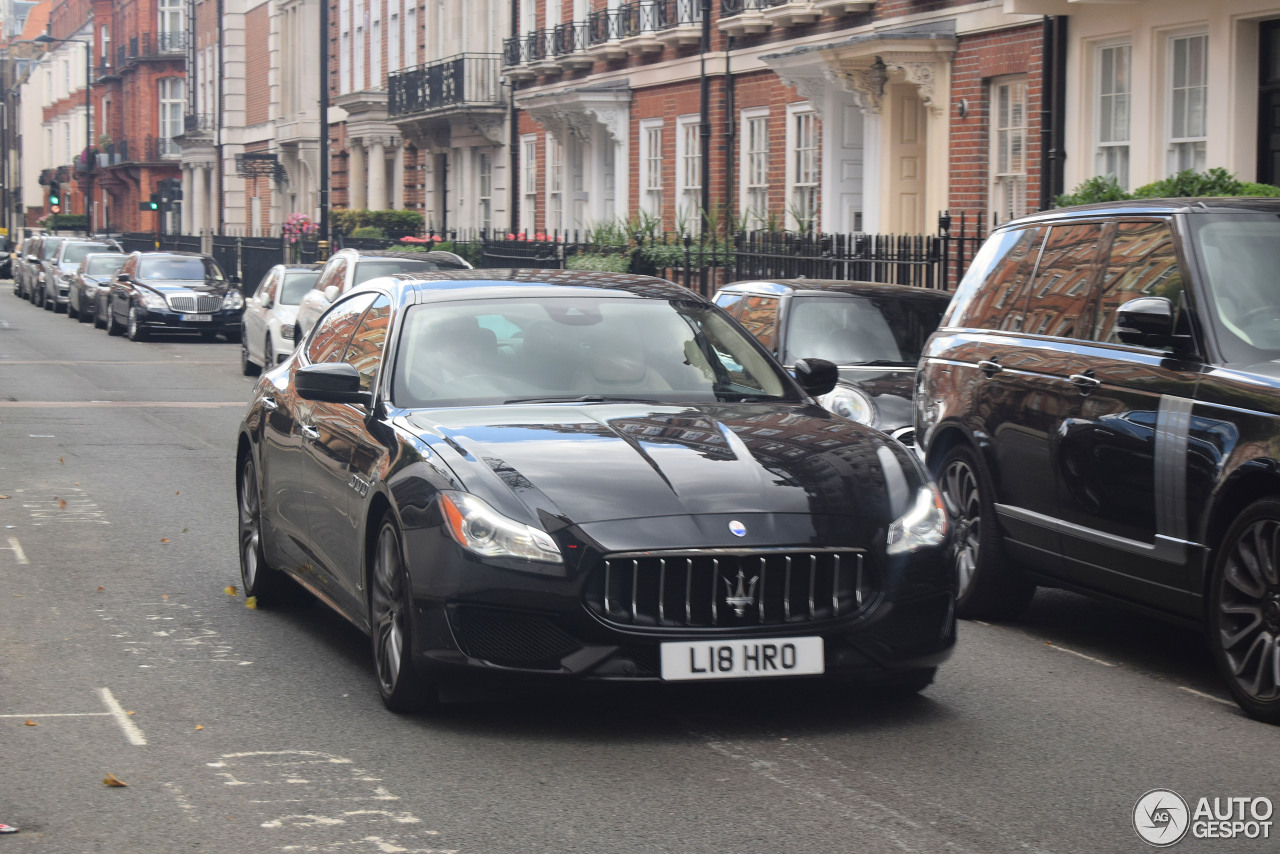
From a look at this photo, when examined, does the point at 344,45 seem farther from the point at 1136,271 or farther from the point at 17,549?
the point at 1136,271

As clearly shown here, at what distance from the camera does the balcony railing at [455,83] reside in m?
38.6

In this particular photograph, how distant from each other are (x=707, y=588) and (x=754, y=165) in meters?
22.2

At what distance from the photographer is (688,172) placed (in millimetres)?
29844

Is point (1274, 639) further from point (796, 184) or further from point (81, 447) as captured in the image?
point (796, 184)

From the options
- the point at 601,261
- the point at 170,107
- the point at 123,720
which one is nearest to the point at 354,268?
the point at 601,261

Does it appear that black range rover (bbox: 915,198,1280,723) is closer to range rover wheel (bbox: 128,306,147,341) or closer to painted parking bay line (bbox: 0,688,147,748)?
painted parking bay line (bbox: 0,688,147,748)

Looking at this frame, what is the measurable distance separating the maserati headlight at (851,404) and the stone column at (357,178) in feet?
130

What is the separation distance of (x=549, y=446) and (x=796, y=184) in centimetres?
1999

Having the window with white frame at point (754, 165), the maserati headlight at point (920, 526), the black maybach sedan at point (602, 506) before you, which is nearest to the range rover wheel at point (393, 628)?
the black maybach sedan at point (602, 506)

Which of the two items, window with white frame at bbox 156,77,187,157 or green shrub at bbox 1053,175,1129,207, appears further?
window with white frame at bbox 156,77,187,157

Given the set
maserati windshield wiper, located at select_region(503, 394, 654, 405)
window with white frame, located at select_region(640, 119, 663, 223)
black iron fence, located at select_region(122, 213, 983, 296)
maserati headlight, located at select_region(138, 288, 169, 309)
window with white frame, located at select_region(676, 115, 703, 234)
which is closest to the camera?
maserati windshield wiper, located at select_region(503, 394, 654, 405)

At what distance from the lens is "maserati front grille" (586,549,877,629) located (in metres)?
5.82

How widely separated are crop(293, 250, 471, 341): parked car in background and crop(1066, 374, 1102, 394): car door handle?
1295 centimetres

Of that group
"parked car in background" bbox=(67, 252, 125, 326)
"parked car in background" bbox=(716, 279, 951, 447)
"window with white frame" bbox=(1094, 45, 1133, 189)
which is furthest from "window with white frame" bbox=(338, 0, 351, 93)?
"parked car in background" bbox=(716, 279, 951, 447)
